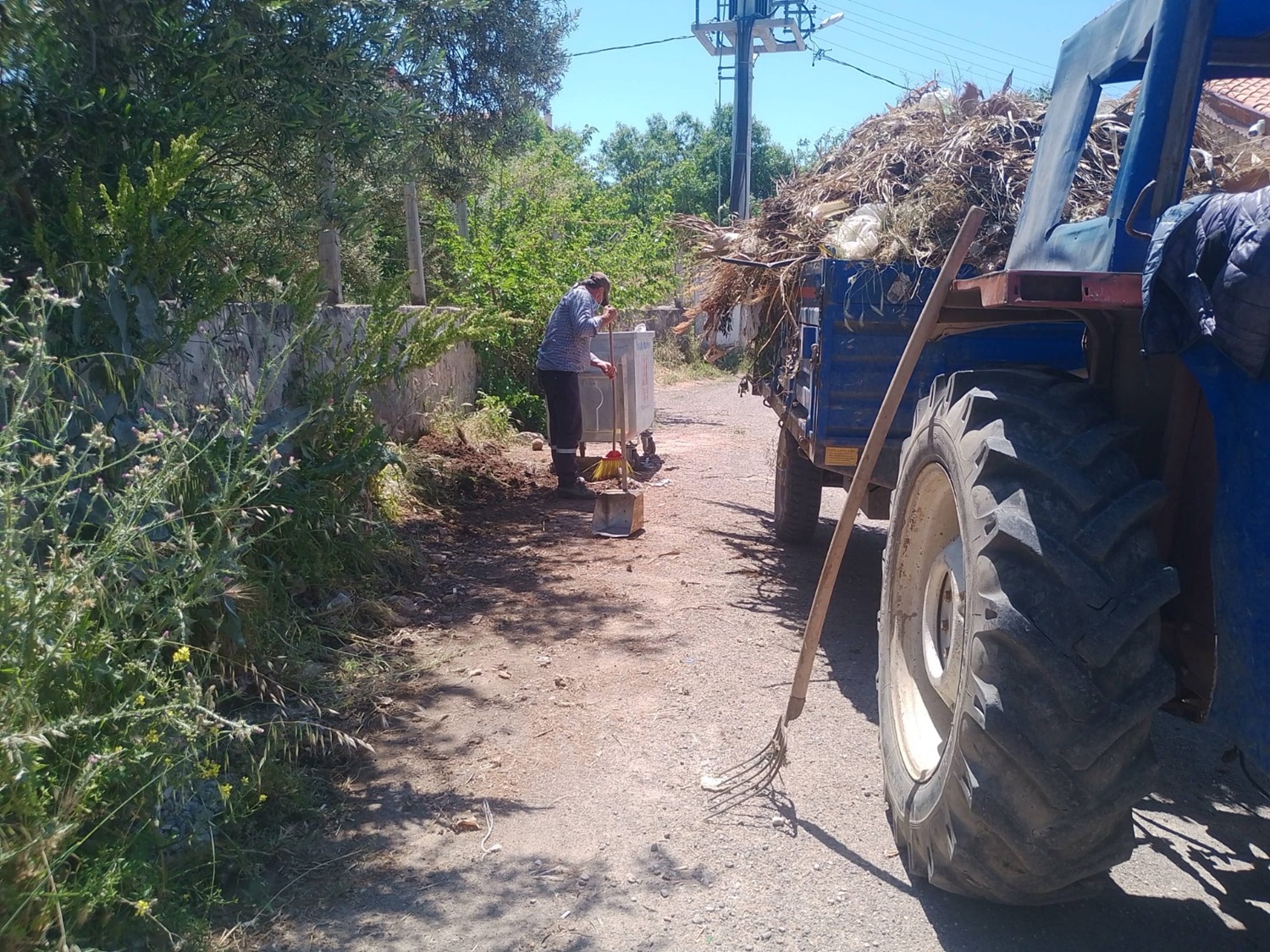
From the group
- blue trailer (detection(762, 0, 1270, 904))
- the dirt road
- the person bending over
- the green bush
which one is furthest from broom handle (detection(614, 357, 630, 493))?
blue trailer (detection(762, 0, 1270, 904))

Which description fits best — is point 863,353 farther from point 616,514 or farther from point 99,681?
point 99,681

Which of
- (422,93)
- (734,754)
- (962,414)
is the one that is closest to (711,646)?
(734,754)

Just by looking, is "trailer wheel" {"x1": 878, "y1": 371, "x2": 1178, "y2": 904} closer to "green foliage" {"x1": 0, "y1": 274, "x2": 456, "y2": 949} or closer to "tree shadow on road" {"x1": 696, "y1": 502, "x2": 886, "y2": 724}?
"tree shadow on road" {"x1": 696, "y1": 502, "x2": 886, "y2": 724}

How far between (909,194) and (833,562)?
2516mm

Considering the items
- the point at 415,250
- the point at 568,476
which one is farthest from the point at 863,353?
the point at 415,250

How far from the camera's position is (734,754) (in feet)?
13.0

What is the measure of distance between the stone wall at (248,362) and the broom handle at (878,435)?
2096mm

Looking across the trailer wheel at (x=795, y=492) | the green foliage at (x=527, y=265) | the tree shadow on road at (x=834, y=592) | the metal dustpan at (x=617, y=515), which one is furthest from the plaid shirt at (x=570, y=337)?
the trailer wheel at (x=795, y=492)

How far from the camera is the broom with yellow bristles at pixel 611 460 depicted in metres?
8.62

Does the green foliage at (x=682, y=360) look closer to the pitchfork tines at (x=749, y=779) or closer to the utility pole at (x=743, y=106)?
the utility pole at (x=743, y=106)

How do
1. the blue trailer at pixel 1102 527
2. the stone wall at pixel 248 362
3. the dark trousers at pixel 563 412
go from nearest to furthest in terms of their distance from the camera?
the blue trailer at pixel 1102 527, the stone wall at pixel 248 362, the dark trousers at pixel 563 412

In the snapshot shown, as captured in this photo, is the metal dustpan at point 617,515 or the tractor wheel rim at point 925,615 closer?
the tractor wheel rim at point 925,615

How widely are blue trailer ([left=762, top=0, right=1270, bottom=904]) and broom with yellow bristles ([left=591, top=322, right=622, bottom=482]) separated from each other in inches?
225

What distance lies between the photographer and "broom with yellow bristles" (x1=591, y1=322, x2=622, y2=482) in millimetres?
8617
